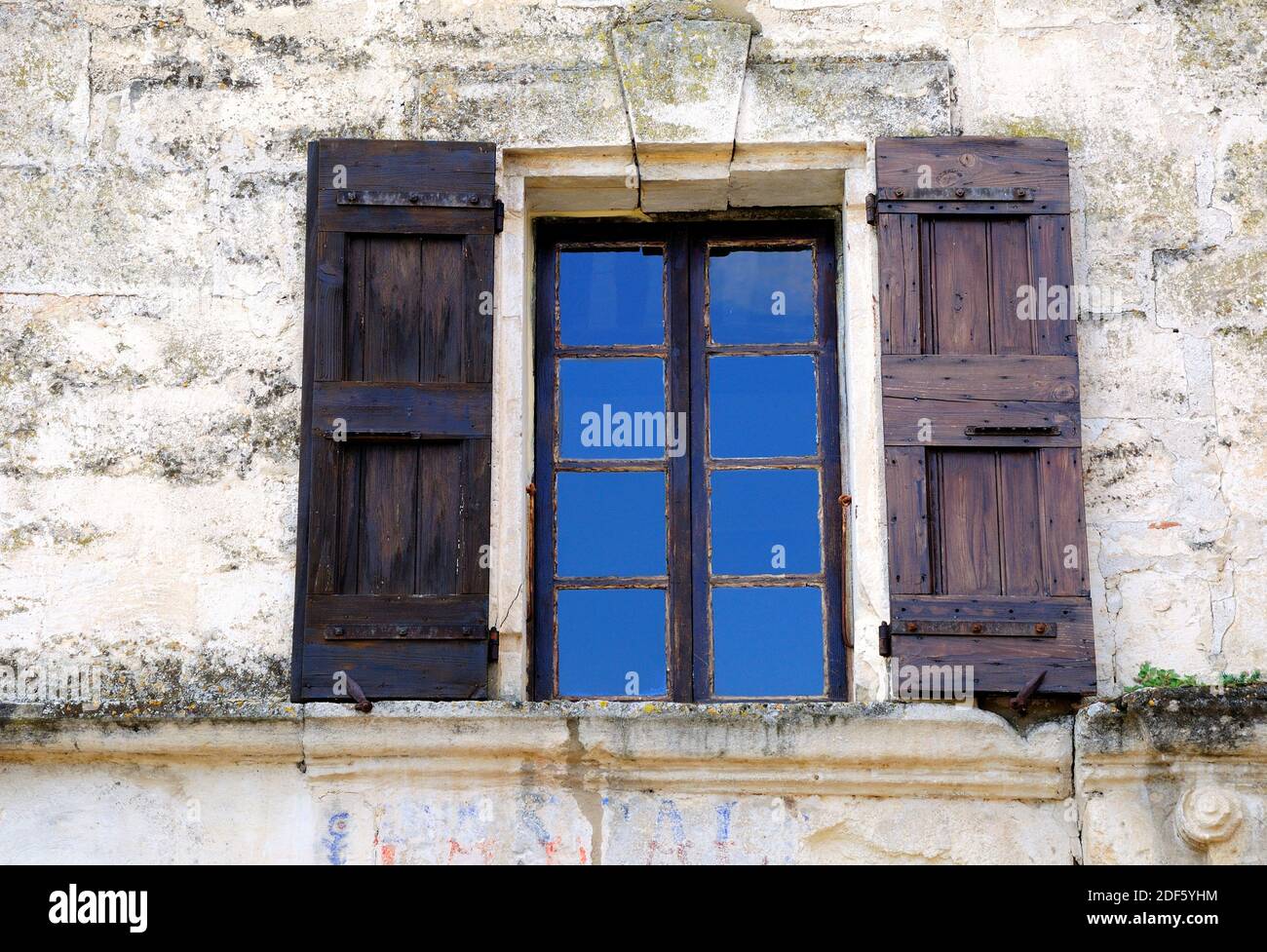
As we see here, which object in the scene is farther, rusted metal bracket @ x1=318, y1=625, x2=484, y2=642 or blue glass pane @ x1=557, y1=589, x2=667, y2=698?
blue glass pane @ x1=557, y1=589, x2=667, y2=698

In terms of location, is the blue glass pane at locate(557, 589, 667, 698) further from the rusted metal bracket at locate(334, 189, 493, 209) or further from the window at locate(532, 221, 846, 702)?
the rusted metal bracket at locate(334, 189, 493, 209)

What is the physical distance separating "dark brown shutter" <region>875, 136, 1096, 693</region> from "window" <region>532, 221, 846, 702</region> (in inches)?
11.7

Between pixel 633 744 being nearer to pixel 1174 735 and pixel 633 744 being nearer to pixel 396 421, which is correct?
pixel 396 421

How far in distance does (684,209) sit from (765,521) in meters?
0.93

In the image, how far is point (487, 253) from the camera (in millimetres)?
5648

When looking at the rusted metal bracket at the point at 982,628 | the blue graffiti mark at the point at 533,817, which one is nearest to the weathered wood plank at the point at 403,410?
the blue graffiti mark at the point at 533,817

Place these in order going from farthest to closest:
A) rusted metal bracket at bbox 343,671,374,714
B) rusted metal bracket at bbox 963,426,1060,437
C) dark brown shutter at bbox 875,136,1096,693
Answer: rusted metal bracket at bbox 963,426,1060,437
dark brown shutter at bbox 875,136,1096,693
rusted metal bracket at bbox 343,671,374,714

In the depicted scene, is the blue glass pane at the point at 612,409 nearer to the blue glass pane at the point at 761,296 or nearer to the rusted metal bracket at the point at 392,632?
the blue glass pane at the point at 761,296

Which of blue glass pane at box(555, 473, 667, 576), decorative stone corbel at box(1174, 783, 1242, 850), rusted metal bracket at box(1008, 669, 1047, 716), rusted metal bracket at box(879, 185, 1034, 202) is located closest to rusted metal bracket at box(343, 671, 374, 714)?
blue glass pane at box(555, 473, 667, 576)

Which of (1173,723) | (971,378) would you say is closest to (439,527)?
(971,378)

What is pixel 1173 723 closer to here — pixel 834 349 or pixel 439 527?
pixel 834 349

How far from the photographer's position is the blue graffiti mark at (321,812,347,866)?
523 cm

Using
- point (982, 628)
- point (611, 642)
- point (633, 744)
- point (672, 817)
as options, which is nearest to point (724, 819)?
point (672, 817)

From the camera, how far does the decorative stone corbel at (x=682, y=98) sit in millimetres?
5766
